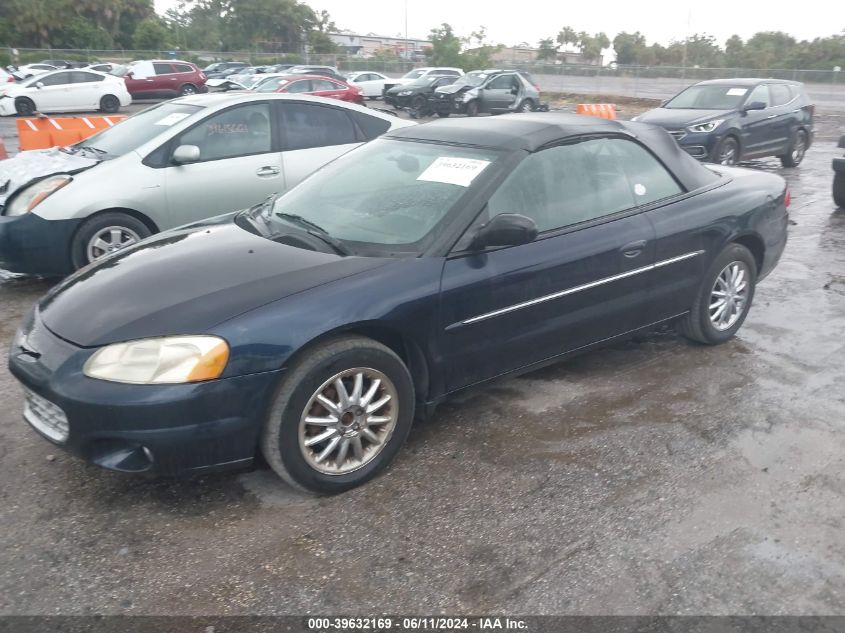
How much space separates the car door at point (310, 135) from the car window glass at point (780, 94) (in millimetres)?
9511

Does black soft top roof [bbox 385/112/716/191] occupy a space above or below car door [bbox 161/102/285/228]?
above

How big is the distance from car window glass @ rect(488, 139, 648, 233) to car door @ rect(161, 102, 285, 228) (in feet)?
11.0

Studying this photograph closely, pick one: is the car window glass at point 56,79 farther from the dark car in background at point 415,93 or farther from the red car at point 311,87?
the dark car in background at point 415,93

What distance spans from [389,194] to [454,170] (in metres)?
0.37

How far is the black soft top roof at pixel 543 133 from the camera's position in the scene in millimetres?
4152

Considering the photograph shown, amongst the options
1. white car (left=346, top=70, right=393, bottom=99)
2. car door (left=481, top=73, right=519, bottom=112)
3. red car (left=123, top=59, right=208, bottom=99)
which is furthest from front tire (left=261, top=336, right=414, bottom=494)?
white car (left=346, top=70, right=393, bottom=99)

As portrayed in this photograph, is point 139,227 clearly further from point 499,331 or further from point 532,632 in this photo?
point 532,632

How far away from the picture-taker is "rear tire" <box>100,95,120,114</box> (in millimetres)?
27203

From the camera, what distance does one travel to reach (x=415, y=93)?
27.9 m

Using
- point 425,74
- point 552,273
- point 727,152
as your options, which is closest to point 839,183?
point 727,152

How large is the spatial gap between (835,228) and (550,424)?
21.1ft

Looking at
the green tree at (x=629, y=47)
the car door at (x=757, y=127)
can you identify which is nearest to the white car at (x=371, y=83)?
the car door at (x=757, y=127)

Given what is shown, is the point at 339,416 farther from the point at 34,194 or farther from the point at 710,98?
the point at 710,98

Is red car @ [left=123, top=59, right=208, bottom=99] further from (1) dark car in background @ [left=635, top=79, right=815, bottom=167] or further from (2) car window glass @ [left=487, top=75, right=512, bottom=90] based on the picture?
(1) dark car in background @ [left=635, top=79, right=815, bottom=167]
